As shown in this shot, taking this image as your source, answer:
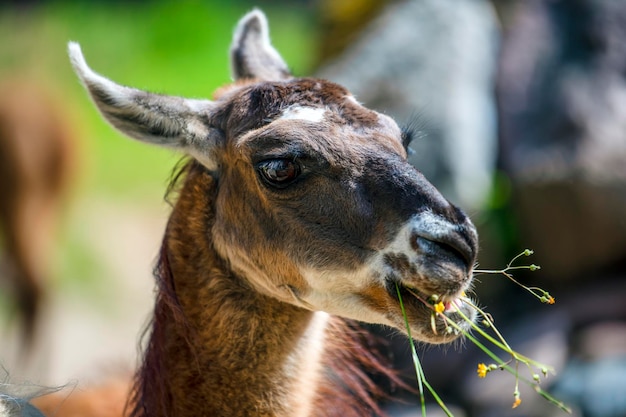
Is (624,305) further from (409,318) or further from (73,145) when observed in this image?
(73,145)

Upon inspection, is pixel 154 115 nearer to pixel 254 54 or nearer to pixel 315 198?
pixel 315 198

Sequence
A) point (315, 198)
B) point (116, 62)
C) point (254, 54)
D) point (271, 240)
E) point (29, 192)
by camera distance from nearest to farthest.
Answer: point (315, 198) < point (271, 240) < point (254, 54) < point (29, 192) < point (116, 62)

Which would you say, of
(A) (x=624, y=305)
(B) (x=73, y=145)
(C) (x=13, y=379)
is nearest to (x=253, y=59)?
(C) (x=13, y=379)

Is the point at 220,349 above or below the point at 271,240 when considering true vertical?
below

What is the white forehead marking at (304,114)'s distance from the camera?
3.48 meters

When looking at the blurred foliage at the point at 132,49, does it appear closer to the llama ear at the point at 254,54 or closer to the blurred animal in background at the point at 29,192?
the blurred animal in background at the point at 29,192

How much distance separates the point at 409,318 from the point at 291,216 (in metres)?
0.64

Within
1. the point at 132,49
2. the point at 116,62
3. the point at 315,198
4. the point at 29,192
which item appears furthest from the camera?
the point at 132,49

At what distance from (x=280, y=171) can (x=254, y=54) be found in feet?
4.32

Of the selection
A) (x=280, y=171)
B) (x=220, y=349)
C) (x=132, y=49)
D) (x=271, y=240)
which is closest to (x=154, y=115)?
(x=280, y=171)

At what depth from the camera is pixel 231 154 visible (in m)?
3.67

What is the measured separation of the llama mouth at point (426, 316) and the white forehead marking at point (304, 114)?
2.48ft

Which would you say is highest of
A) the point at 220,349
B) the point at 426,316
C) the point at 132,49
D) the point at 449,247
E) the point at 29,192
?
the point at 132,49

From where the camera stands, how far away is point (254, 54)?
4539 millimetres
